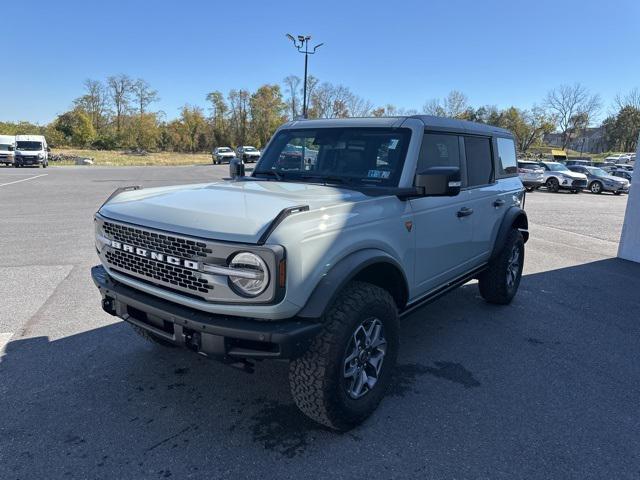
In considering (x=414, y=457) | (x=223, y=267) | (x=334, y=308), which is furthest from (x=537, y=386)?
(x=223, y=267)

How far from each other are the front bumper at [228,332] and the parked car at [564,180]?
79.1 ft

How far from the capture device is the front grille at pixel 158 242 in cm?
241

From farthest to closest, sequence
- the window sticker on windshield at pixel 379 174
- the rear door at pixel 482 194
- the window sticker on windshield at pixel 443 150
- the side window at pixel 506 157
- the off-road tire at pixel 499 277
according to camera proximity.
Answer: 1. the side window at pixel 506 157
2. the off-road tire at pixel 499 277
3. the rear door at pixel 482 194
4. the window sticker on windshield at pixel 443 150
5. the window sticker on windshield at pixel 379 174

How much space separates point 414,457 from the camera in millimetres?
2576

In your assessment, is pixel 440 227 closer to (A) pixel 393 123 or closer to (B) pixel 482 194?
(A) pixel 393 123

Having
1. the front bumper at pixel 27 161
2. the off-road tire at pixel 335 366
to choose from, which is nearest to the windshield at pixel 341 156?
the off-road tire at pixel 335 366

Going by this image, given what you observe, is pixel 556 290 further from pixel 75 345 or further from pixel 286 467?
pixel 75 345

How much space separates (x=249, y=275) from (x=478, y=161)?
122 inches

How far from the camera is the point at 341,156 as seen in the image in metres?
3.69

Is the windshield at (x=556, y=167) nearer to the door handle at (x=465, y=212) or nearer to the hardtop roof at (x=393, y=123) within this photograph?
the hardtop roof at (x=393, y=123)

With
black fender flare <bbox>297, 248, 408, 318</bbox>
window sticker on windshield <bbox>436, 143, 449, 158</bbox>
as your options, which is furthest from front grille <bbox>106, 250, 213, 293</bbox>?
window sticker on windshield <bbox>436, 143, 449, 158</bbox>

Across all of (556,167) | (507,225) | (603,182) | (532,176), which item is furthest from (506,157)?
(556,167)

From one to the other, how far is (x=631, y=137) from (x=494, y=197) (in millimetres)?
94146

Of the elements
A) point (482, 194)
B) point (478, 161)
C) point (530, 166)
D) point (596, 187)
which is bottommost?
point (596, 187)
